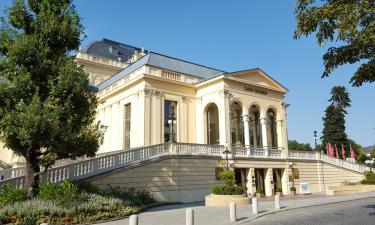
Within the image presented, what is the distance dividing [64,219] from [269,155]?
74.3 feet

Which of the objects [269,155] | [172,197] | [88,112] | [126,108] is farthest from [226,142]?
[88,112]

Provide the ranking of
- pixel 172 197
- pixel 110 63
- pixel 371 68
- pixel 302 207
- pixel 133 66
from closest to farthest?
pixel 371 68
pixel 302 207
pixel 172 197
pixel 133 66
pixel 110 63

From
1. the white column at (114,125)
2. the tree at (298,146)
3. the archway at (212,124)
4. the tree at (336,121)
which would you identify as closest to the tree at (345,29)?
the archway at (212,124)

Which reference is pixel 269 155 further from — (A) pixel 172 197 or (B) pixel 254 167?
(A) pixel 172 197

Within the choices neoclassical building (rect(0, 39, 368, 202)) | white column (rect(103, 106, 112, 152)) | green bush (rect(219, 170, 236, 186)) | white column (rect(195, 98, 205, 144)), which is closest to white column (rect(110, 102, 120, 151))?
neoclassical building (rect(0, 39, 368, 202))

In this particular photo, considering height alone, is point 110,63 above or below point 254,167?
above

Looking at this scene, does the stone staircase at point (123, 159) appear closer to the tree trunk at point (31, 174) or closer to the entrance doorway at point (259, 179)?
the tree trunk at point (31, 174)

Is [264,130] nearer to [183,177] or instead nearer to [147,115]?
→ [147,115]

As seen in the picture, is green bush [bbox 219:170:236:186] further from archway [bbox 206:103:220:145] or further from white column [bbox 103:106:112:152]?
white column [bbox 103:106:112:152]

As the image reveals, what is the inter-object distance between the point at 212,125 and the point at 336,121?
45554mm

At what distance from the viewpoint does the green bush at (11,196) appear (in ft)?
45.4

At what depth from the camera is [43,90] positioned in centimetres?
1547

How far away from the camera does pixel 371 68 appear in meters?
10.7

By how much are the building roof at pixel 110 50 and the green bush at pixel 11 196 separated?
126 ft
